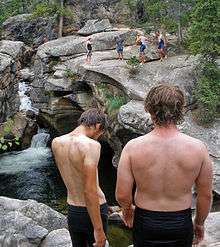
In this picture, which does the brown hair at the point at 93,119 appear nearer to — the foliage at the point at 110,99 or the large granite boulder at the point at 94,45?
the foliage at the point at 110,99

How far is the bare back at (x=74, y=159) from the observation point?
17.0 ft

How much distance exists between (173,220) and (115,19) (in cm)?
3737

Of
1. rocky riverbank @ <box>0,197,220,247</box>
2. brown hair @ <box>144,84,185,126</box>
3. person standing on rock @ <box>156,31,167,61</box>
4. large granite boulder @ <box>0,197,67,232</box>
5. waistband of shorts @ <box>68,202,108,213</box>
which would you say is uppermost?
brown hair @ <box>144,84,185,126</box>

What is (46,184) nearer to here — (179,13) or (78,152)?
(179,13)

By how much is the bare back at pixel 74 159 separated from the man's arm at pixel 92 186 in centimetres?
Answer: 1

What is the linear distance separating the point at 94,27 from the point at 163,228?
32.1 metres

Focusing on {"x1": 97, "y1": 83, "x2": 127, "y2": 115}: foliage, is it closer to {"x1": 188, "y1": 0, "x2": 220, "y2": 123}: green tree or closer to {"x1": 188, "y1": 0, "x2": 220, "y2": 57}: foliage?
{"x1": 188, "y1": 0, "x2": 220, "y2": 123}: green tree

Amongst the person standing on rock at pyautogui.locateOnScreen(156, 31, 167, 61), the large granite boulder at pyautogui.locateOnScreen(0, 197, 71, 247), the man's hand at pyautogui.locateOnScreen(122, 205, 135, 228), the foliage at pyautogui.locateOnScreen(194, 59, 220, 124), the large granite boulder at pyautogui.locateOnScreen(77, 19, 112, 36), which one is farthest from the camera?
the large granite boulder at pyautogui.locateOnScreen(77, 19, 112, 36)

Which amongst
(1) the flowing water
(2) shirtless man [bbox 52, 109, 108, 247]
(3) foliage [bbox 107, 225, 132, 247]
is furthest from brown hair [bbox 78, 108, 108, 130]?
(1) the flowing water

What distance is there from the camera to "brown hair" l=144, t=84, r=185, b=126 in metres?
3.84

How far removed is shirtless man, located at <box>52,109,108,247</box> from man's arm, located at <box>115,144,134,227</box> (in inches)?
36.2

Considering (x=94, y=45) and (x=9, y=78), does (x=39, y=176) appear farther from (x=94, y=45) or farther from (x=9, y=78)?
(x=94, y=45)

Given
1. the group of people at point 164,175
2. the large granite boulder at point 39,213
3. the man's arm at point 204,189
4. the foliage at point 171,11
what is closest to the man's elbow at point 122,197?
the group of people at point 164,175


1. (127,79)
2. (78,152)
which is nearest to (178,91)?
(78,152)
